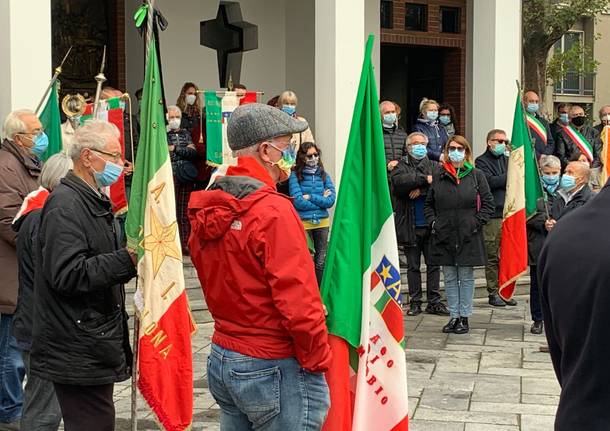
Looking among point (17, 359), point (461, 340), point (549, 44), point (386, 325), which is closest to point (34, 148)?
point (17, 359)

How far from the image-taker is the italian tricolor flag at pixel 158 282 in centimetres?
476

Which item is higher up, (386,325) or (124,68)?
(124,68)

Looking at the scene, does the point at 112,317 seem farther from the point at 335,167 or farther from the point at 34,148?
the point at 335,167

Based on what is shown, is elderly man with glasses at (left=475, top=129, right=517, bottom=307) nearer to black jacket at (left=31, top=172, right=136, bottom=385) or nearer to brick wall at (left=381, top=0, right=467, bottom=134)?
brick wall at (left=381, top=0, right=467, bottom=134)

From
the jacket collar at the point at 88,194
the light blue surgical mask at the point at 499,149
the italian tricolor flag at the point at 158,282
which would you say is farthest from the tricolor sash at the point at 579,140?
the jacket collar at the point at 88,194

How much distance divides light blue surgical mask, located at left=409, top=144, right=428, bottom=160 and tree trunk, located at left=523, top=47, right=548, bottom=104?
7.92 metres

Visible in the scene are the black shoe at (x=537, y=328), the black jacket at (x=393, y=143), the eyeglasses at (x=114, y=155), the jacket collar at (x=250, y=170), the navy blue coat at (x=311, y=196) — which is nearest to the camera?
the jacket collar at (x=250, y=170)

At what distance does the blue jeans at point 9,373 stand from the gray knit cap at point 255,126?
2.97m

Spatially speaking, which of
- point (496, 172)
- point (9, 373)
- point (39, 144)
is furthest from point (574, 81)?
point (9, 373)

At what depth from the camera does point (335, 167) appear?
36.6ft

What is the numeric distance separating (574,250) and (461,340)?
710 centimetres

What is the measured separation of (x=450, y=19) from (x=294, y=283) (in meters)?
13.3

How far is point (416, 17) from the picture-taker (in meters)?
15.8

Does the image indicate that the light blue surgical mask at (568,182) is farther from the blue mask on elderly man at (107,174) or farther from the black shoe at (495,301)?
the blue mask on elderly man at (107,174)
